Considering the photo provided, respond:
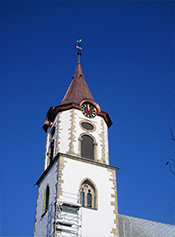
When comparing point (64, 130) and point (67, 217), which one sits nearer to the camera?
point (67, 217)

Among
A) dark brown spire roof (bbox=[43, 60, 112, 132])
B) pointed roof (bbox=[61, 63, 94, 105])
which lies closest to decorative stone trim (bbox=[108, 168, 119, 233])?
dark brown spire roof (bbox=[43, 60, 112, 132])

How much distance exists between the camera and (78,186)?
27.7m

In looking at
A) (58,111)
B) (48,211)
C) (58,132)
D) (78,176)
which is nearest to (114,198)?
(78,176)

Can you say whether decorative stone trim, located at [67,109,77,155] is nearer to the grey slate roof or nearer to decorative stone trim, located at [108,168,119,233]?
decorative stone trim, located at [108,168,119,233]

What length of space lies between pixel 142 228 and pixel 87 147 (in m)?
8.57

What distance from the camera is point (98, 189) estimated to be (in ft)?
93.0

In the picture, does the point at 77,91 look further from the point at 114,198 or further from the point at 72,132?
the point at 114,198

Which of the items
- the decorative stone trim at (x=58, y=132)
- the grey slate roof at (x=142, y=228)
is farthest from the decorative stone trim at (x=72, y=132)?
the grey slate roof at (x=142, y=228)

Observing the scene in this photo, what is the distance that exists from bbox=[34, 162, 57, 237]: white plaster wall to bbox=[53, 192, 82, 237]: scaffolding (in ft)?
2.41

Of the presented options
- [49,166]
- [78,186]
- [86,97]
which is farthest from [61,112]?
[78,186]

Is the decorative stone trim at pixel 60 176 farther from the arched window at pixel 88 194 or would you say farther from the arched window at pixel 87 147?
the arched window at pixel 87 147

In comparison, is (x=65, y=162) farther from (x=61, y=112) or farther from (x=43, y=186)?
(x=61, y=112)

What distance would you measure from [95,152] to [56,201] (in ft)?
21.9

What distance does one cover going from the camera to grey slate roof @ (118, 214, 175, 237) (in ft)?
97.7
